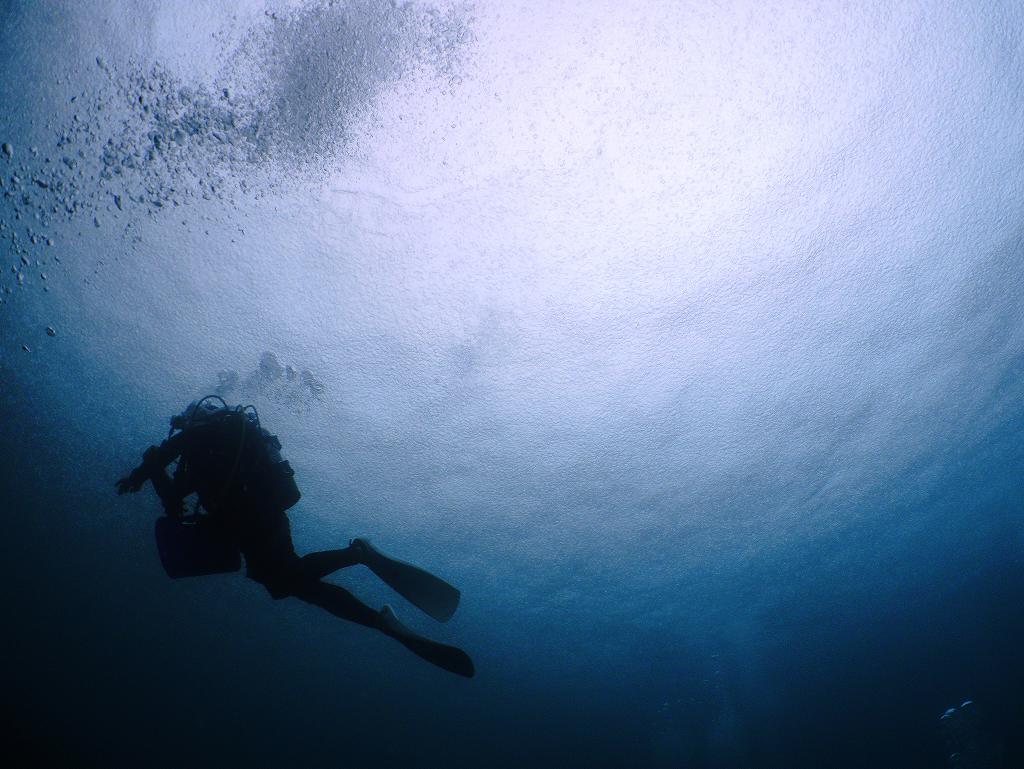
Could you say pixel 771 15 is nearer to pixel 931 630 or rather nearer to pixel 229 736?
pixel 229 736

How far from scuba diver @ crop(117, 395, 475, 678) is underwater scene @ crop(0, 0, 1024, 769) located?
0.03 metres

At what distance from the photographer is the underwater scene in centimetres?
518

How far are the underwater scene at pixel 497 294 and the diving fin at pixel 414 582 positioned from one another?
3 cm

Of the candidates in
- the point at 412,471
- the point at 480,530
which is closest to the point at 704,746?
the point at 480,530

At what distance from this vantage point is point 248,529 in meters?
3.96

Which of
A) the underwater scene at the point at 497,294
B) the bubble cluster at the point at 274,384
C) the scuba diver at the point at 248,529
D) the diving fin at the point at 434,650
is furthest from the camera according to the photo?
the bubble cluster at the point at 274,384

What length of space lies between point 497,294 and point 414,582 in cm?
519

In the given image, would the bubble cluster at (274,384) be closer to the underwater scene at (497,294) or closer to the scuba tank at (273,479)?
the underwater scene at (497,294)

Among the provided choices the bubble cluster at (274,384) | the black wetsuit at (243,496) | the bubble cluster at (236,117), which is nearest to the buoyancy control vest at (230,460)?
the black wetsuit at (243,496)

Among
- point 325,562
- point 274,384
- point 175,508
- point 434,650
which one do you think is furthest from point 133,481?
point 274,384

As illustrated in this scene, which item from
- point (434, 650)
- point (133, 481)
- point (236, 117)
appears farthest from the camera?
point (236, 117)

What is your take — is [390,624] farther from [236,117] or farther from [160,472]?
[236,117]

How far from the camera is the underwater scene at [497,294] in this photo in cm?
518

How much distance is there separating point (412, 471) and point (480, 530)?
3806 millimetres
